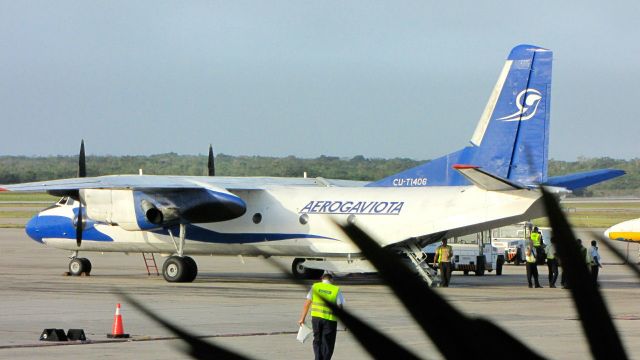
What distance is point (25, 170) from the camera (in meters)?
69.1

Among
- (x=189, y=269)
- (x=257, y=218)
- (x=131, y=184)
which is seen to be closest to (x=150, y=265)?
(x=189, y=269)

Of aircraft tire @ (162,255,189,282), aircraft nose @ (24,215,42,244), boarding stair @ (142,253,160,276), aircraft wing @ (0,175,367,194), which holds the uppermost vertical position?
aircraft wing @ (0,175,367,194)

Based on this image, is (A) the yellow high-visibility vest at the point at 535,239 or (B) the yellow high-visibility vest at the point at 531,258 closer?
(B) the yellow high-visibility vest at the point at 531,258

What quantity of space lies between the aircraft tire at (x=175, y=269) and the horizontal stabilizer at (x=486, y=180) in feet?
26.1

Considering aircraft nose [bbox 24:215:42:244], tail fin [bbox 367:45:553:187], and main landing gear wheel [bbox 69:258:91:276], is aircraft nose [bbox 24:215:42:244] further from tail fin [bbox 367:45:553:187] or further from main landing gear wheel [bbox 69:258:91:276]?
tail fin [bbox 367:45:553:187]

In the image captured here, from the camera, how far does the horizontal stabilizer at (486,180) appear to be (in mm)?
22502

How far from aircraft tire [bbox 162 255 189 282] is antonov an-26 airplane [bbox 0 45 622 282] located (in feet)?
0.10

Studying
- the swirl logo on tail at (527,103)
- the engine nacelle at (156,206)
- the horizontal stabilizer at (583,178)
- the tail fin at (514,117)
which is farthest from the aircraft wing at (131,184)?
the horizontal stabilizer at (583,178)

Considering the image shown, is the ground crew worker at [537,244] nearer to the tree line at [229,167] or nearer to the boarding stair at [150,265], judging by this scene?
the tree line at [229,167]

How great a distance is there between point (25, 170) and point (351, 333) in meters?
70.1

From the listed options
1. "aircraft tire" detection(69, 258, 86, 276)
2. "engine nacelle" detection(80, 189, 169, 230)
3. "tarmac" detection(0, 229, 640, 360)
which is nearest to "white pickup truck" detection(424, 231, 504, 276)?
"tarmac" detection(0, 229, 640, 360)

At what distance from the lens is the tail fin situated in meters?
26.5

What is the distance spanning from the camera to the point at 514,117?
88.3ft

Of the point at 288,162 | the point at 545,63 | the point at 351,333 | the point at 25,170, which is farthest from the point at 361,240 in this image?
the point at 25,170
